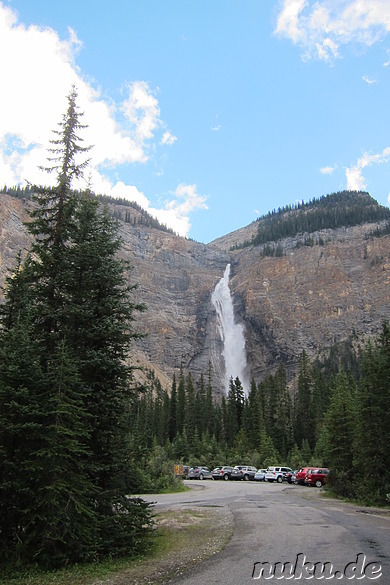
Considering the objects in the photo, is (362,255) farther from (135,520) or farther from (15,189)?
(135,520)

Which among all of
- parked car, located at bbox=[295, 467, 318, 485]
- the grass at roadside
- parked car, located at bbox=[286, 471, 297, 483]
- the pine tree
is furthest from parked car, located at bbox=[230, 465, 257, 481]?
the grass at roadside

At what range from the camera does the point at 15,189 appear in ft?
516

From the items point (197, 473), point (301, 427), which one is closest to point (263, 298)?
point (301, 427)

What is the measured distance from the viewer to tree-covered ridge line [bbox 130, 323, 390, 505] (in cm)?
2053

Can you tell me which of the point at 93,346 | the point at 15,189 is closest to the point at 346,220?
the point at 15,189

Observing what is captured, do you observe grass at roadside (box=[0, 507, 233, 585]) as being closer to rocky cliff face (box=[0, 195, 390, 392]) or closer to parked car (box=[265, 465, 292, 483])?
parked car (box=[265, 465, 292, 483])

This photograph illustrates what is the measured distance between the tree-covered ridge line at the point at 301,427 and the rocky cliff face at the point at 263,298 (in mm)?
13824

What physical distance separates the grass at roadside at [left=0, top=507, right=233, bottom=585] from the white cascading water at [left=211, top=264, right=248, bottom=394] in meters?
118

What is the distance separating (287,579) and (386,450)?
15371 mm

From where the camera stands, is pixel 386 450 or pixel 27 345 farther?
pixel 386 450

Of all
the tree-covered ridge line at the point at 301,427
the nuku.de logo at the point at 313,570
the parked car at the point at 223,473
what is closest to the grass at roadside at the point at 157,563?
the nuku.de logo at the point at 313,570

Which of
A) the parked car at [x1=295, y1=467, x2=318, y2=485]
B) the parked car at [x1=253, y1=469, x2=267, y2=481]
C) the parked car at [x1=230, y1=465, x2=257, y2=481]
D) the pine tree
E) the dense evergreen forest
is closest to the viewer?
the dense evergreen forest

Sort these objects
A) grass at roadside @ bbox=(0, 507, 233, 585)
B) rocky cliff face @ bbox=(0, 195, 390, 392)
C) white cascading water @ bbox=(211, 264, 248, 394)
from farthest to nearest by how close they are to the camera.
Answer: white cascading water @ bbox=(211, 264, 248, 394)
rocky cliff face @ bbox=(0, 195, 390, 392)
grass at roadside @ bbox=(0, 507, 233, 585)

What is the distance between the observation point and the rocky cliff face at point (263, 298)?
131m
